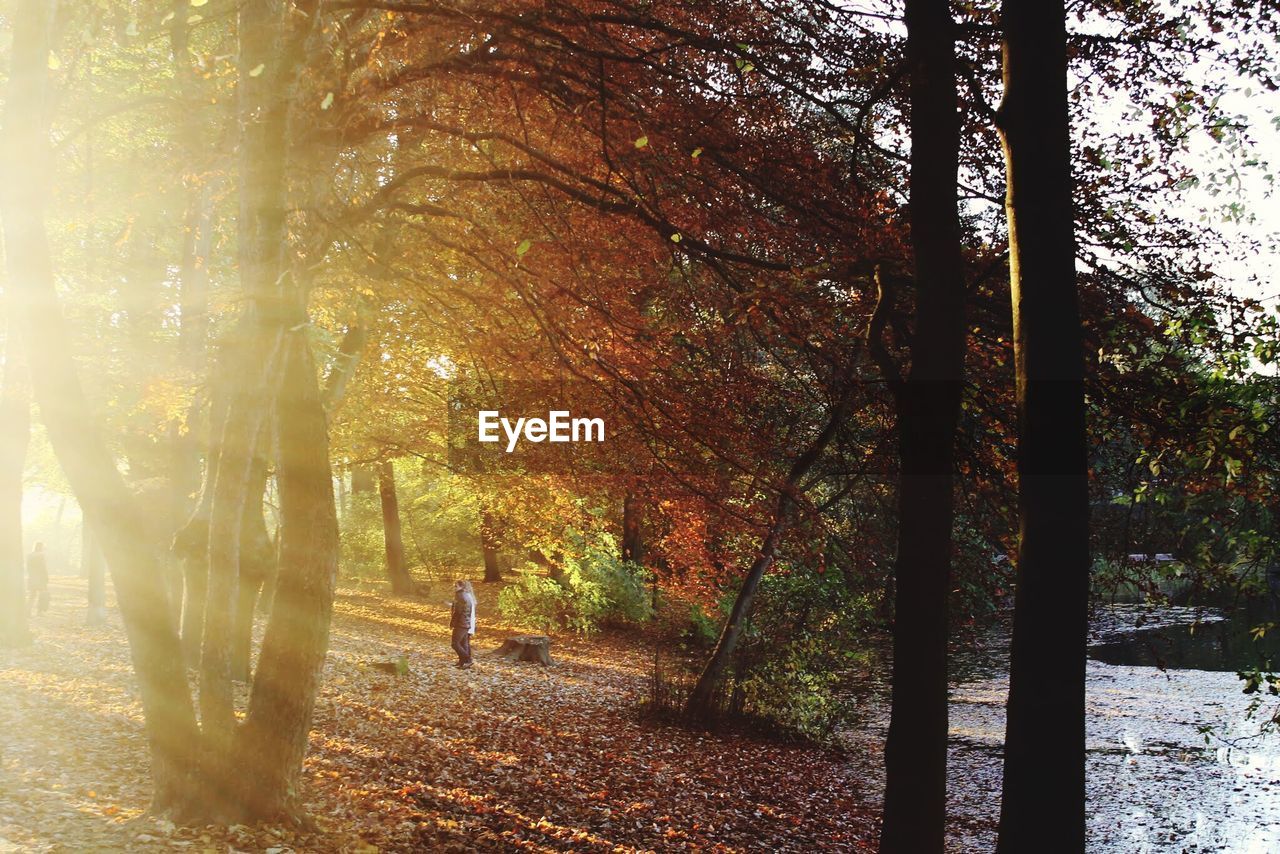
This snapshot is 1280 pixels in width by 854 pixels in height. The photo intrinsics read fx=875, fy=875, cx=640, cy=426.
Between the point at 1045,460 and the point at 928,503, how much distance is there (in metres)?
0.94

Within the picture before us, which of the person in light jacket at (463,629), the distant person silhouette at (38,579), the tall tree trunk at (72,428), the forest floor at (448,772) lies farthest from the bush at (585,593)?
the tall tree trunk at (72,428)

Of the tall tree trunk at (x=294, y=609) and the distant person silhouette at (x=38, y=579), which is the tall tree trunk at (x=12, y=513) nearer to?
the distant person silhouette at (x=38, y=579)

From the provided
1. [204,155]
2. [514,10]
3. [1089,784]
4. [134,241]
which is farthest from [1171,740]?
[134,241]

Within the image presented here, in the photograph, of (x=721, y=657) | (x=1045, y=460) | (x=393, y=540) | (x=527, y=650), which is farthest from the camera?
(x=393, y=540)

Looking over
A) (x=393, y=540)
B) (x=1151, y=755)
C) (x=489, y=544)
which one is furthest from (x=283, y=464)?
(x=489, y=544)

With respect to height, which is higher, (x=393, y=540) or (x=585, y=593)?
(x=393, y=540)

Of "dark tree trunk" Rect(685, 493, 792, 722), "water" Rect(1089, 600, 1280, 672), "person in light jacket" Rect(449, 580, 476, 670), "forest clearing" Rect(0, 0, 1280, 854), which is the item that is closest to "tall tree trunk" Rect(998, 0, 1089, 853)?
"forest clearing" Rect(0, 0, 1280, 854)

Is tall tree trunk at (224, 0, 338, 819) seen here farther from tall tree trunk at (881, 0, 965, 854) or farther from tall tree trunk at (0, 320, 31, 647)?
tall tree trunk at (0, 320, 31, 647)

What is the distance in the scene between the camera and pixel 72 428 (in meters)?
6.27

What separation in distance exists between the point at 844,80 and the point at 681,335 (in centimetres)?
357

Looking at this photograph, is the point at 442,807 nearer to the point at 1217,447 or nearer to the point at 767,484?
the point at 767,484

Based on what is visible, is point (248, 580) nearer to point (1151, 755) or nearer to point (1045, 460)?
point (1045, 460)

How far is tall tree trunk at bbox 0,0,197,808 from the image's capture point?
6137mm

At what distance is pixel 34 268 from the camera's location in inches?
241
